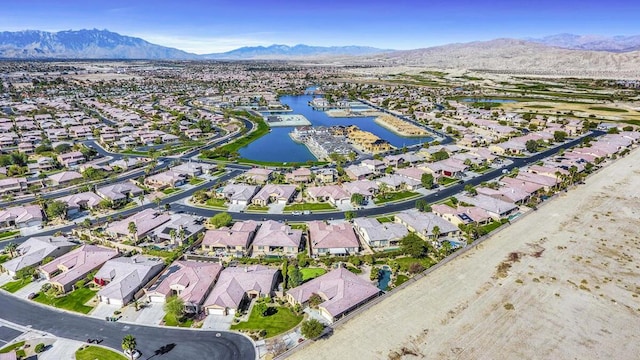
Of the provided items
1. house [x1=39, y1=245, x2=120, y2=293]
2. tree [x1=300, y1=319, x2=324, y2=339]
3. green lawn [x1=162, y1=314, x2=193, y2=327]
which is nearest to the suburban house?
house [x1=39, y1=245, x2=120, y2=293]

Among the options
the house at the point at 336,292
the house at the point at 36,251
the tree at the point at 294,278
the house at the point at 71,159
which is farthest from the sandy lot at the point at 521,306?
the house at the point at 71,159

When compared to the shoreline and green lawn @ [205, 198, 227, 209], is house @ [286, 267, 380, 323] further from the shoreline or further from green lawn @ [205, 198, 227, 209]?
the shoreline

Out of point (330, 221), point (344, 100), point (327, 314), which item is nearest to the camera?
point (327, 314)

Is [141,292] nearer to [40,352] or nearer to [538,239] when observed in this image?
[40,352]

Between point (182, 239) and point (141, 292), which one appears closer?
point (141, 292)

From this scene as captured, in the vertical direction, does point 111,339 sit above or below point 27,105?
below

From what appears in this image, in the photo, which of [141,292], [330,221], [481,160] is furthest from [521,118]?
[141,292]
